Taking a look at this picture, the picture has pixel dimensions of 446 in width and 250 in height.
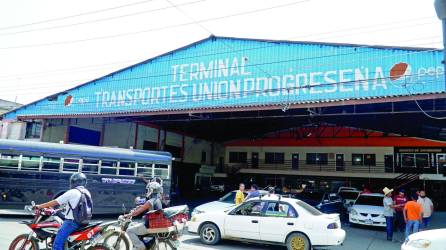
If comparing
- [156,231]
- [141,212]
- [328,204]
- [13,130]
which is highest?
[13,130]

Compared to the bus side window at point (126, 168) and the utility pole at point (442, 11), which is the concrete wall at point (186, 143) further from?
the utility pole at point (442, 11)

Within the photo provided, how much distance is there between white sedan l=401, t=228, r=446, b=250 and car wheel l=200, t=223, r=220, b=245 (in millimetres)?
5111

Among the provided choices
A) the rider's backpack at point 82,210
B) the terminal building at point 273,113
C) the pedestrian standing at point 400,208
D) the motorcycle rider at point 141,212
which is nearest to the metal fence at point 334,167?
the terminal building at point 273,113

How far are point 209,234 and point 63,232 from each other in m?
5.13

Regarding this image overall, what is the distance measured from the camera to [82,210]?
664 centimetres

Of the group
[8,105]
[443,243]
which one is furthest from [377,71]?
[8,105]

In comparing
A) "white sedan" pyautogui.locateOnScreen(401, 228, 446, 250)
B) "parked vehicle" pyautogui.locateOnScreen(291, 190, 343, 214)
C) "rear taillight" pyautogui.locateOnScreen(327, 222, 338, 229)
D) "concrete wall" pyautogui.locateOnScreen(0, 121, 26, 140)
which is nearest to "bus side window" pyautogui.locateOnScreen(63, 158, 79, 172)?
"rear taillight" pyautogui.locateOnScreen(327, 222, 338, 229)

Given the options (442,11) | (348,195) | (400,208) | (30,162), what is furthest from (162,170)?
(442,11)

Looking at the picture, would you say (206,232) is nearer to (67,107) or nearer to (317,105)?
(317,105)

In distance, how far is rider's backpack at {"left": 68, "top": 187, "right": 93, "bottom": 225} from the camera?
21.6 feet

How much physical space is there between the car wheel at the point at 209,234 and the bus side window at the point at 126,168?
20.6ft

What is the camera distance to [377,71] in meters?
22.0

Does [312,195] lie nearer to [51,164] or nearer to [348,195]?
[348,195]

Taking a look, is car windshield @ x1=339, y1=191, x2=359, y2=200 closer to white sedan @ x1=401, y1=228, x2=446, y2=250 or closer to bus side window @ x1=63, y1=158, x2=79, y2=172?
bus side window @ x1=63, y1=158, x2=79, y2=172
